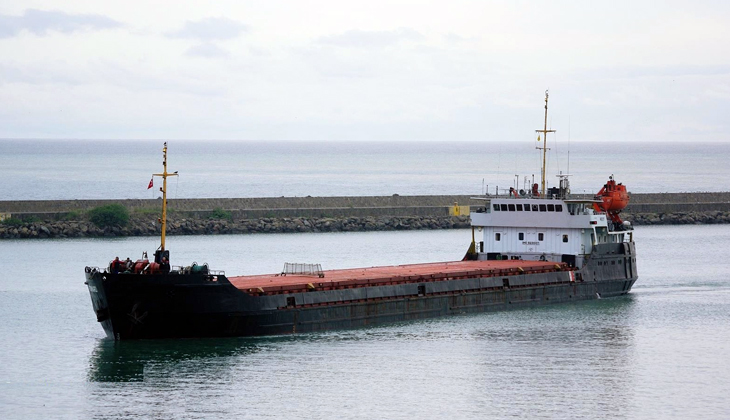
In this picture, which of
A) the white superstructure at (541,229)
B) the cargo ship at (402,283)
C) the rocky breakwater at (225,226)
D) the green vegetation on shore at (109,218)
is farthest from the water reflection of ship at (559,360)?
the green vegetation on shore at (109,218)

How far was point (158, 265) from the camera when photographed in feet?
98.4

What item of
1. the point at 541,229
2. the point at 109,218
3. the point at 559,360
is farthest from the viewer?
the point at 109,218

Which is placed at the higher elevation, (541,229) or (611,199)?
(611,199)

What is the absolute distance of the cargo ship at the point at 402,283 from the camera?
30078 mm

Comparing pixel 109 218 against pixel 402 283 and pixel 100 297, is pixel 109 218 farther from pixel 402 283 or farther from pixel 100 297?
pixel 100 297

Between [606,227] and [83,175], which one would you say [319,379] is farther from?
[83,175]

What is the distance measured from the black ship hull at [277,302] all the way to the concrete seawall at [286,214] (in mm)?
33373

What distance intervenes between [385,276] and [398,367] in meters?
8.33

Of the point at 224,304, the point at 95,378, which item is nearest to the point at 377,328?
the point at 224,304

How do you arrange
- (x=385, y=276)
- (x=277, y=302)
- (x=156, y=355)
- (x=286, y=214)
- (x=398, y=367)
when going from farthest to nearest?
(x=286, y=214) → (x=385, y=276) → (x=277, y=302) → (x=156, y=355) → (x=398, y=367)

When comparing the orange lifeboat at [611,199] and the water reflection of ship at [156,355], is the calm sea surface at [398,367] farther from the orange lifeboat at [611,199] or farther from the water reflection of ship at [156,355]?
the orange lifeboat at [611,199]

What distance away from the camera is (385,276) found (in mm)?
36906

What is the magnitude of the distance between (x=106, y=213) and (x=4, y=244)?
297 inches

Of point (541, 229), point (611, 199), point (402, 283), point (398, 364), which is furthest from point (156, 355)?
point (611, 199)
